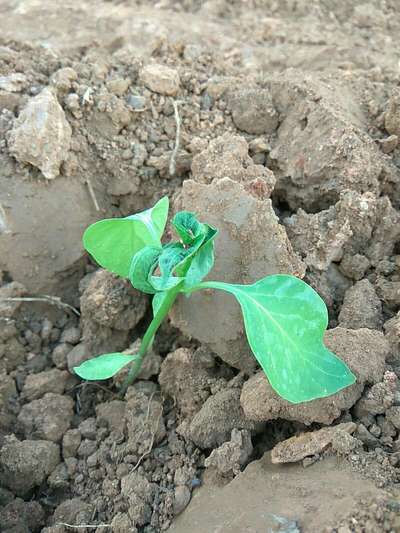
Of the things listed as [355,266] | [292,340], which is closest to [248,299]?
[292,340]

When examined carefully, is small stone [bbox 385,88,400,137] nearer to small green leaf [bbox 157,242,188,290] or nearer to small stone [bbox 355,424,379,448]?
small green leaf [bbox 157,242,188,290]

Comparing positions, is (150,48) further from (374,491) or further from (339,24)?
(374,491)

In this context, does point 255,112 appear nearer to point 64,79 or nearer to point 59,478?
point 64,79

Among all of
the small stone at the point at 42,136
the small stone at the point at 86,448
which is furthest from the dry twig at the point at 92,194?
the small stone at the point at 86,448

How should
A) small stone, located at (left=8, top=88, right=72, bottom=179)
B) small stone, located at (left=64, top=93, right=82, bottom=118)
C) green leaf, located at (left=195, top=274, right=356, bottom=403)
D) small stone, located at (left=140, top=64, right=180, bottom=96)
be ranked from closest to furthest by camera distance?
green leaf, located at (left=195, top=274, right=356, bottom=403) < small stone, located at (left=8, top=88, right=72, bottom=179) < small stone, located at (left=64, top=93, right=82, bottom=118) < small stone, located at (left=140, top=64, right=180, bottom=96)

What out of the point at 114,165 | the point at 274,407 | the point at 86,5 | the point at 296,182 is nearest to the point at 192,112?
the point at 114,165

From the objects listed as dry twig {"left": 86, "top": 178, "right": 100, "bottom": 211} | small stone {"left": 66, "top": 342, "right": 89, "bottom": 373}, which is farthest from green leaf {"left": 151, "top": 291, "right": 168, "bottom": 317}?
dry twig {"left": 86, "top": 178, "right": 100, "bottom": 211}

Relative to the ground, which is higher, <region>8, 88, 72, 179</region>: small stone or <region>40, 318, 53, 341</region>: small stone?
<region>8, 88, 72, 179</region>: small stone

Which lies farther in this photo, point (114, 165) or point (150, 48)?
point (150, 48)
